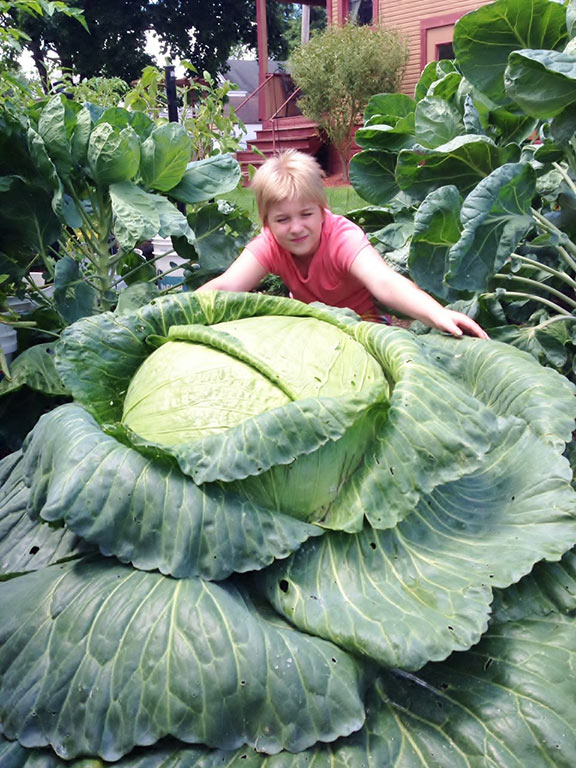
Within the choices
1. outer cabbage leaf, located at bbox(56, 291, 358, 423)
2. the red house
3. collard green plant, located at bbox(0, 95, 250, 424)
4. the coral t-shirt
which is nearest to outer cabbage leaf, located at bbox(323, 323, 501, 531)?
outer cabbage leaf, located at bbox(56, 291, 358, 423)

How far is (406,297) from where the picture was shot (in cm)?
209

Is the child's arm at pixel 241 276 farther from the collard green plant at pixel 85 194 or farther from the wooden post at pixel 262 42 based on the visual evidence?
the wooden post at pixel 262 42

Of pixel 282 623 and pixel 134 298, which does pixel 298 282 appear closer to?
pixel 134 298

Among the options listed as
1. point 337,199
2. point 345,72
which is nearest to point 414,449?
point 337,199

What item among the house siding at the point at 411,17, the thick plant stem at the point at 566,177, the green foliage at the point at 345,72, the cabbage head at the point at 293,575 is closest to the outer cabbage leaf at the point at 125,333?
the cabbage head at the point at 293,575

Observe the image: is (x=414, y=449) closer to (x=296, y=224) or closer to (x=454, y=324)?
(x=454, y=324)

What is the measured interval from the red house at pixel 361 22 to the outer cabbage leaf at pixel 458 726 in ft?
38.4

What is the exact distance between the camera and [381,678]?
1.24m

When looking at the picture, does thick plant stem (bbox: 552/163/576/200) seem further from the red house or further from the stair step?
the stair step

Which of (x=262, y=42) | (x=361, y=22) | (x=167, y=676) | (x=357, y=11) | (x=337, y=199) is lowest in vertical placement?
(x=337, y=199)

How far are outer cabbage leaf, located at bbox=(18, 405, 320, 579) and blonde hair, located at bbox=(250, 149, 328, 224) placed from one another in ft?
4.64

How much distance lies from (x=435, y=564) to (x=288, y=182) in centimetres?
162

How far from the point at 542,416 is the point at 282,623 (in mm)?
860

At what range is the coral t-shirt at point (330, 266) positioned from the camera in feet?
7.98
